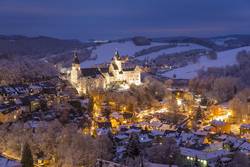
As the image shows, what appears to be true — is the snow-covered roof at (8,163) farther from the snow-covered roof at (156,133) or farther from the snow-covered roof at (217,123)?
the snow-covered roof at (217,123)

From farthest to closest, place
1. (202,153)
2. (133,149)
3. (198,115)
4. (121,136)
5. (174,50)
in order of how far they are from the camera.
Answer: (174,50) < (198,115) < (121,136) < (202,153) < (133,149)

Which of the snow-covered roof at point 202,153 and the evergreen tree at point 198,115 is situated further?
the evergreen tree at point 198,115

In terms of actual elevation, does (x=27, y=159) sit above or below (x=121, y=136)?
above

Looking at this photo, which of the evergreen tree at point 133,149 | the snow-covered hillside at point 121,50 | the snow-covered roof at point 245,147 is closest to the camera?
the evergreen tree at point 133,149

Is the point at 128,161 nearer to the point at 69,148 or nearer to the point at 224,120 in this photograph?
the point at 69,148

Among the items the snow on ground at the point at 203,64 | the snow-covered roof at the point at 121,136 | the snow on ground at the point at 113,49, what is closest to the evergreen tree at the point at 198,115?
the snow-covered roof at the point at 121,136

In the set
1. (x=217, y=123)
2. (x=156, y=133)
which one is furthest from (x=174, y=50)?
(x=156, y=133)

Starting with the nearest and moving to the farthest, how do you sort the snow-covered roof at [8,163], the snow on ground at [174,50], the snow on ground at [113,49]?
the snow-covered roof at [8,163] < the snow on ground at [174,50] < the snow on ground at [113,49]

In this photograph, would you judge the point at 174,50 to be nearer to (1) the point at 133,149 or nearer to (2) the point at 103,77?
(2) the point at 103,77
